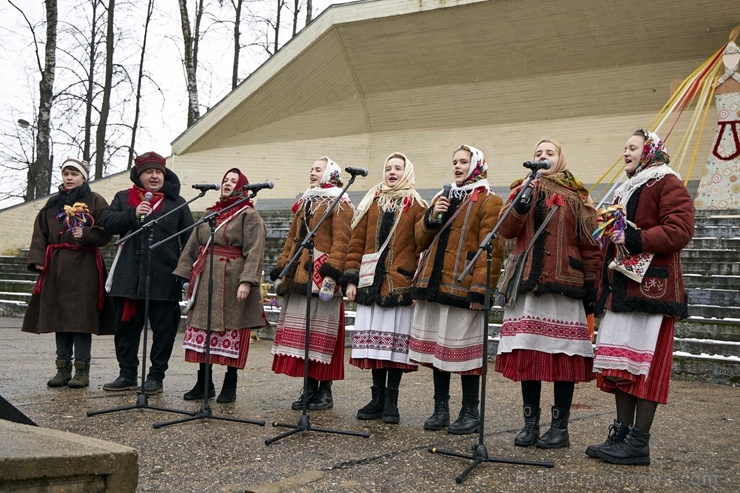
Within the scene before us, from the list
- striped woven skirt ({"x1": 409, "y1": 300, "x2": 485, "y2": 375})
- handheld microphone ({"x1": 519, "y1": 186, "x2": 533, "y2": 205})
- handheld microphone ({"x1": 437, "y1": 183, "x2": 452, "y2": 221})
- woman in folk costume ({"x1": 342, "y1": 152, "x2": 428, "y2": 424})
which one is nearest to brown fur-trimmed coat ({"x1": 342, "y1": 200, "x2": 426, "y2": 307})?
woman in folk costume ({"x1": 342, "y1": 152, "x2": 428, "y2": 424})

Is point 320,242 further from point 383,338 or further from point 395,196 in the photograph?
point 383,338

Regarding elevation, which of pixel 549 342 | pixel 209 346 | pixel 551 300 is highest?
pixel 551 300

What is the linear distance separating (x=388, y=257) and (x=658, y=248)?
175 cm

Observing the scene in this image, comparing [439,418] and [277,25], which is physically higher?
[277,25]

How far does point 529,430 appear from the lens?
414cm

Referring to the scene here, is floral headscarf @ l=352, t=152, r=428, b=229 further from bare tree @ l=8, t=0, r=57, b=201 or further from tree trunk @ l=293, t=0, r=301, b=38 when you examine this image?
tree trunk @ l=293, t=0, r=301, b=38

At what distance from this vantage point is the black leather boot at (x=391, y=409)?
185 inches

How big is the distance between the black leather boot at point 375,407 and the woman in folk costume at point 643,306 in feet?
4.74

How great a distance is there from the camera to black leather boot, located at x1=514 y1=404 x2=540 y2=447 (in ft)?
13.4

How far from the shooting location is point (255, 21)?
75.4 feet

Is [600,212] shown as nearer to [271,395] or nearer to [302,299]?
[302,299]

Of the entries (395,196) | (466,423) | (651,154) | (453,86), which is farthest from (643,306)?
(453,86)

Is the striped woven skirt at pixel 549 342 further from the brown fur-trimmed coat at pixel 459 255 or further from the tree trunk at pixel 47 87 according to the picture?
the tree trunk at pixel 47 87

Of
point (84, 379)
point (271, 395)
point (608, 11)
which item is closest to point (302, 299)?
point (271, 395)
